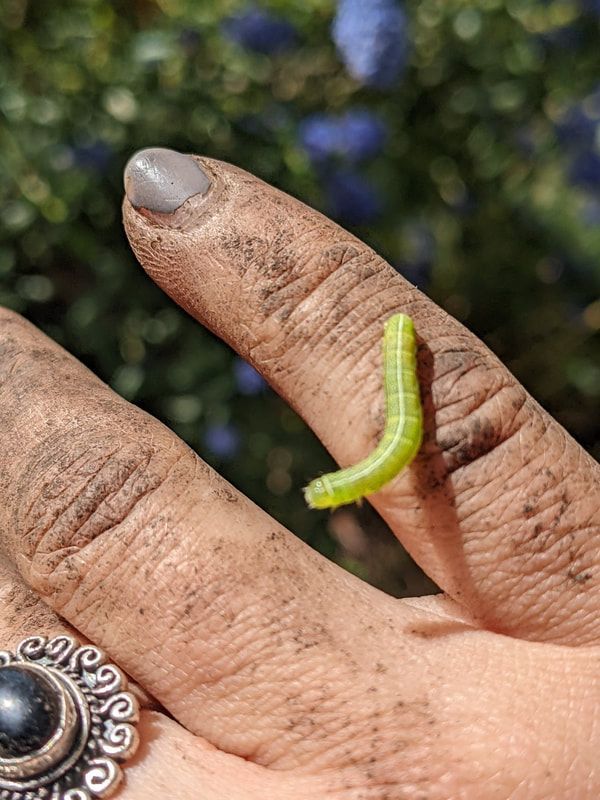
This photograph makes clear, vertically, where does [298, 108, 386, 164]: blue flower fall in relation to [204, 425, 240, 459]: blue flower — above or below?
above

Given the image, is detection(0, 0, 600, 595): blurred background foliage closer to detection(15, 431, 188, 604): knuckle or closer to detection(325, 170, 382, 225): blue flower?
detection(325, 170, 382, 225): blue flower

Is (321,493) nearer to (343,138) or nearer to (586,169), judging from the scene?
(343,138)

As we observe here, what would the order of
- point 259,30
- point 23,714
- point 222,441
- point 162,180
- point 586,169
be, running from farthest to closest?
1. point 586,169
2. point 222,441
3. point 259,30
4. point 162,180
5. point 23,714

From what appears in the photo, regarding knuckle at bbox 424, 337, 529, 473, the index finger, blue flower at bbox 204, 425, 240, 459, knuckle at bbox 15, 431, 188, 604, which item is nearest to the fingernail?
the index finger

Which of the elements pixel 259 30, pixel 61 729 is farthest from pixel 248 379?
pixel 61 729

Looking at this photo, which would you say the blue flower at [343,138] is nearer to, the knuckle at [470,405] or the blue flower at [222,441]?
the blue flower at [222,441]

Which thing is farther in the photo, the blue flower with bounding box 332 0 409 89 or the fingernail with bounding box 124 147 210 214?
the blue flower with bounding box 332 0 409 89
